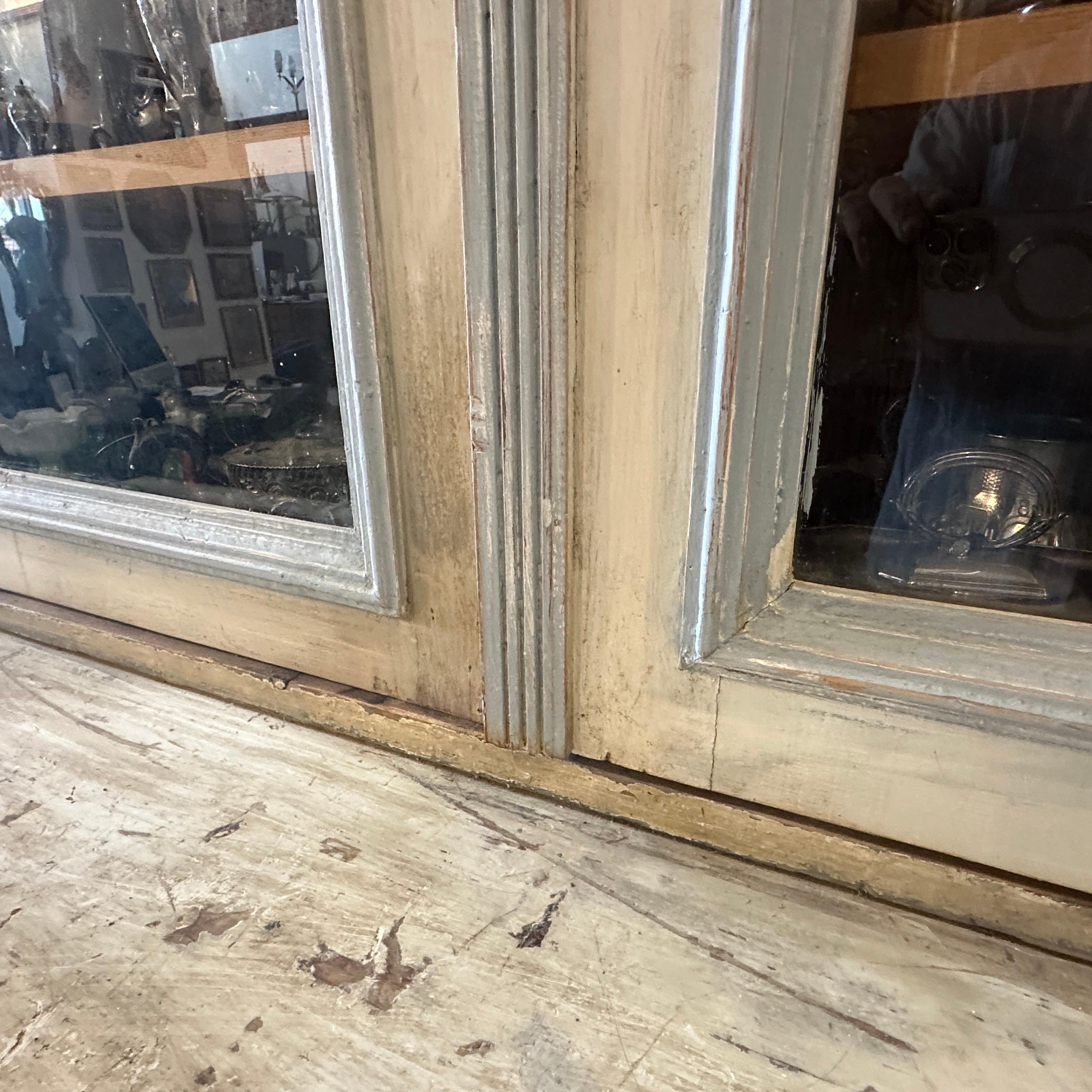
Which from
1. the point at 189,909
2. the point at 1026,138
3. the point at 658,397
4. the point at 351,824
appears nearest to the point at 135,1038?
the point at 189,909

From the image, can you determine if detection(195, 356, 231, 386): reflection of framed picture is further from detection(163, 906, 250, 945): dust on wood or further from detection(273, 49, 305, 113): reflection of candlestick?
detection(163, 906, 250, 945): dust on wood

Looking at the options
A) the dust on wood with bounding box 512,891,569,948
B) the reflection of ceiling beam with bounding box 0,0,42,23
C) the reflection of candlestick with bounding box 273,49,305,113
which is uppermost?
the reflection of ceiling beam with bounding box 0,0,42,23

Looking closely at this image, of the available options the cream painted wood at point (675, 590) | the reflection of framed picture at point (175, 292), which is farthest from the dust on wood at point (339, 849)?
the reflection of framed picture at point (175, 292)

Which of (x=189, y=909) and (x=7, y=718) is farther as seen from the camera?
(x=7, y=718)

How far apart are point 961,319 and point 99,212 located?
0.92 metres

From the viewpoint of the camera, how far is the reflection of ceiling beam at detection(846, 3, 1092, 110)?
0.42 meters

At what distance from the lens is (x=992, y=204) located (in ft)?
1.50

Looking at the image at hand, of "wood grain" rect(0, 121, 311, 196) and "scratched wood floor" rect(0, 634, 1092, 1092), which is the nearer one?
"scratched wood floor" rect(0, 634, 1092, 1092)

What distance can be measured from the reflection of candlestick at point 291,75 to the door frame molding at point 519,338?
7.5 inches

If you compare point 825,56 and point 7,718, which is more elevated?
point 825,56

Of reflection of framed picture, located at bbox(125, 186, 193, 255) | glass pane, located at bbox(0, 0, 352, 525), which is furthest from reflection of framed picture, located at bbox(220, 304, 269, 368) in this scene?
reflection of framed picture, located at bbox(125, 186, 193, 255)

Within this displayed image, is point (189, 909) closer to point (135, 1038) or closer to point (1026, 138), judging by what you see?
point (135, 1038)

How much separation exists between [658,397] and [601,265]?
107mm

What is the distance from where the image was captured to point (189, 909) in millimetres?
546
